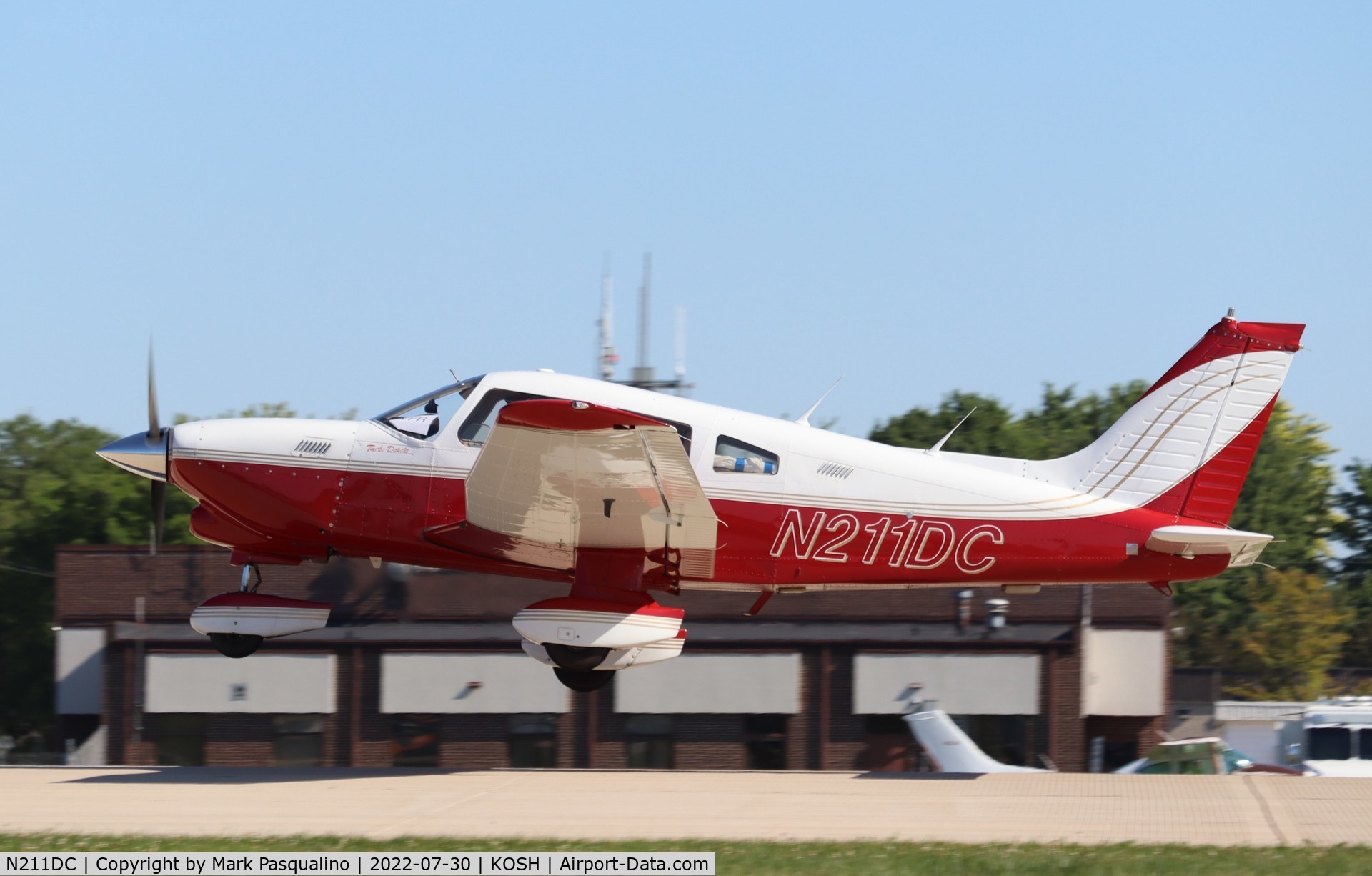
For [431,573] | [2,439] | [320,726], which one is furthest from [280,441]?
[2,439]

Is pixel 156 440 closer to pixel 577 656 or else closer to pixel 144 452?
pixel 144 452

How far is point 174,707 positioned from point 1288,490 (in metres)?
47.8

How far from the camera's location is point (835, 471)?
1323cm

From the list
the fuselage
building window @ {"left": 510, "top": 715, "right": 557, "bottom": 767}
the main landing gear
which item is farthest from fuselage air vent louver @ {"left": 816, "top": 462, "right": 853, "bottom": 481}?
building window @ {"left": 510, "top": 715, "right": 557, "bottom": 767}

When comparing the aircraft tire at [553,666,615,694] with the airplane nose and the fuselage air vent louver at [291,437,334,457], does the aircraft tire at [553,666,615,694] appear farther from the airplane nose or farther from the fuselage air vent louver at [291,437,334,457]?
the airplane nose

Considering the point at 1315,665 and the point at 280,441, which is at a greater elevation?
the point at 280,441

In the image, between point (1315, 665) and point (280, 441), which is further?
point (1315, 665)

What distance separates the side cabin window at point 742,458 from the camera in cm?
1309

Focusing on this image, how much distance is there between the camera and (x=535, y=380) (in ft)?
43.2

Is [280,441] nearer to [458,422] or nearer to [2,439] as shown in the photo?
[458,422]

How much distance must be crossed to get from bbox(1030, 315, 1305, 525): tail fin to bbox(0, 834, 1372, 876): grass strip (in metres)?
4.37

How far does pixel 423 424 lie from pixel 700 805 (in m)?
4.50

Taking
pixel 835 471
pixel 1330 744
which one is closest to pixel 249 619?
pixel 835 471

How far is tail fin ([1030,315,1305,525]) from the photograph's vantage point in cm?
1362
